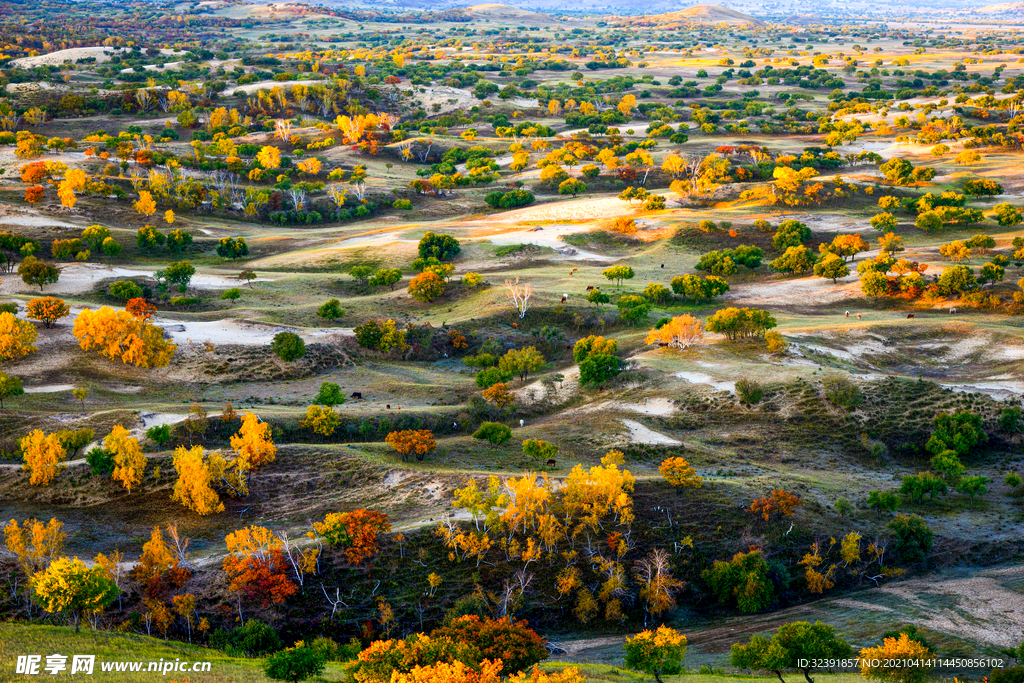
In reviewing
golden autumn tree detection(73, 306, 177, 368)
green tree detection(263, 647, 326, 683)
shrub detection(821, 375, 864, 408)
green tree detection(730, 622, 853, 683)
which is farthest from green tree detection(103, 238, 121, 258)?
green tree detection(730, 622, 853, 683)

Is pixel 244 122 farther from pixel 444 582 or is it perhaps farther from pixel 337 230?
pixel 444 582

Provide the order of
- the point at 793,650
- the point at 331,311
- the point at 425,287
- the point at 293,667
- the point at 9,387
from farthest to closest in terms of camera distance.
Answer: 1. the point at 425,287
2. the point at 331,311
3. the point at 9,387
4. the point at 793,650
5. the point at 293,667

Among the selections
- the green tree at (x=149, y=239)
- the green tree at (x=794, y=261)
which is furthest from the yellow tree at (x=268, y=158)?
the green tree at (x=794, y=261)

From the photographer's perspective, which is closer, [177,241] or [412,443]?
[412,443]

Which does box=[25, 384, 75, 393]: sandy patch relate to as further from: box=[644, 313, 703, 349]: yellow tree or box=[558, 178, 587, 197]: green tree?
box=[558, 178, 587, 197]: green tree

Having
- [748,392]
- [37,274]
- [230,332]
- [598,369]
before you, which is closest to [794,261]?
[748,392]

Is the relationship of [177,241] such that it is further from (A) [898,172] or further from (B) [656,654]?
(A) [898,172]
